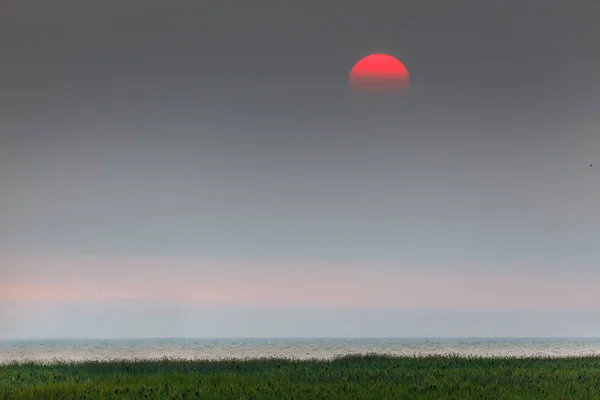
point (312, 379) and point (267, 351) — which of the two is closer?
point (312, 379)

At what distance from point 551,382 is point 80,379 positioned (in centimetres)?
1117

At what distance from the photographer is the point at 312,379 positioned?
54.1 ft

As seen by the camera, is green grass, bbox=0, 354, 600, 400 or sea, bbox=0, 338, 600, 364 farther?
sea, bbox=0, 338, 600, 364

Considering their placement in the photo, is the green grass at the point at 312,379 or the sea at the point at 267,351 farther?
the sea at the point at 267,351

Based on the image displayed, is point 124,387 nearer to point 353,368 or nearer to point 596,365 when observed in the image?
point 353,368

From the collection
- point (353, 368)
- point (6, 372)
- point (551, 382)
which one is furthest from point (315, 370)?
point (6, 372)

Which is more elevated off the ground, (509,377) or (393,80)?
(393,80)

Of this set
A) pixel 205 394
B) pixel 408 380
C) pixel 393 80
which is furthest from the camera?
pixel 393 80

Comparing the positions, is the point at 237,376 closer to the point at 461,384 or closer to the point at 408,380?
the point at 408,380

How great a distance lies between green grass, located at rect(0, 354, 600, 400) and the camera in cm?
1391

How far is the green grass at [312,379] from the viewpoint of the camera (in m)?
13.9

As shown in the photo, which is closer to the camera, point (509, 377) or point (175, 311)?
point (509, 377)

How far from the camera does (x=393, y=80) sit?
39.3 metres

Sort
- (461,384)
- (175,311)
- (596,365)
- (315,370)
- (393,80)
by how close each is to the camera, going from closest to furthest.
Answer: (461,384)
(315,370)
(596,365)
(393,80)
(175,311)
